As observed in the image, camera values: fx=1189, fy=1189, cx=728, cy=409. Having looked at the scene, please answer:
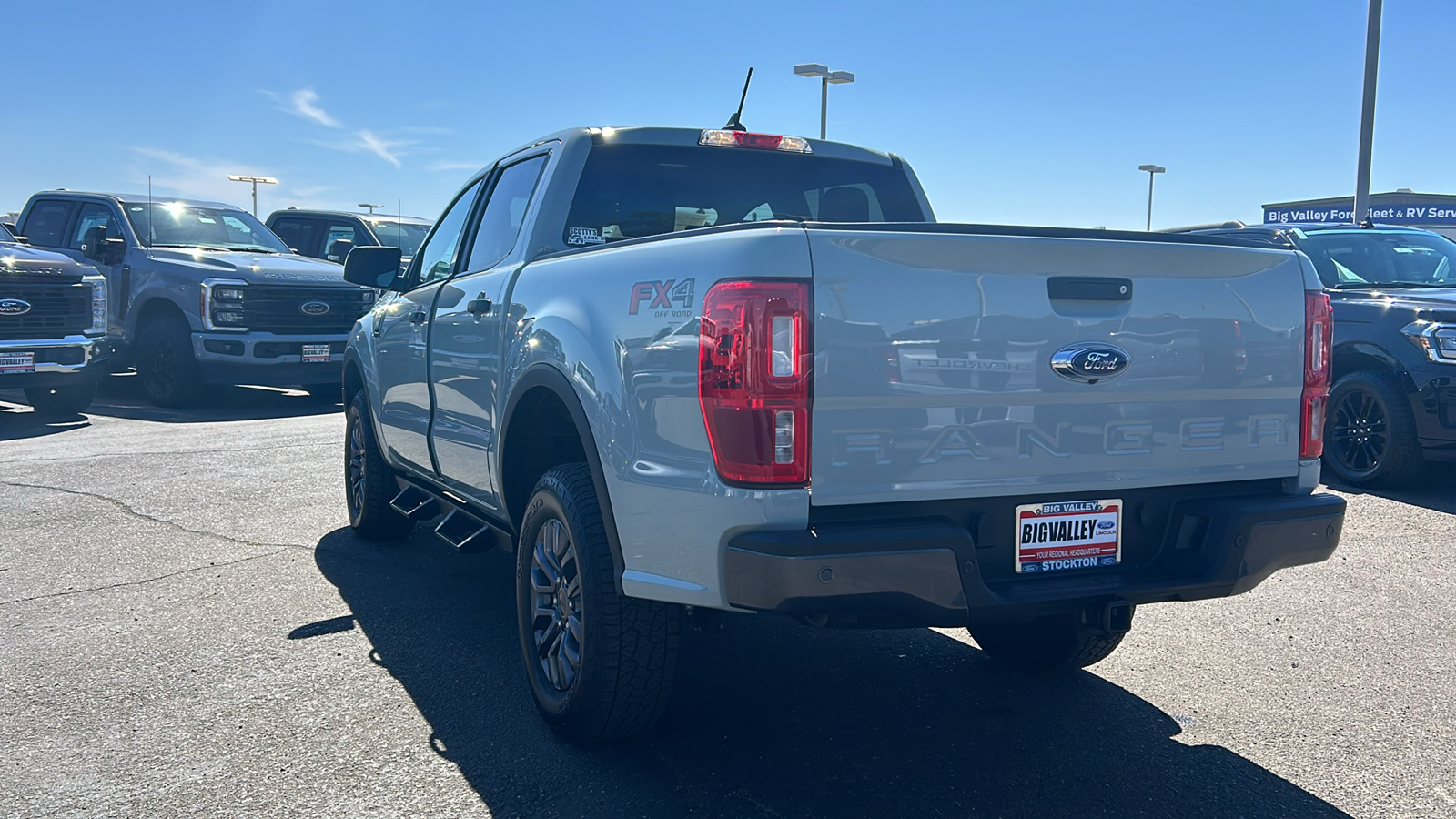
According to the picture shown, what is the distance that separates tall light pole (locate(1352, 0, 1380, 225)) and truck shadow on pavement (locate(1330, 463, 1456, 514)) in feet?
29.1

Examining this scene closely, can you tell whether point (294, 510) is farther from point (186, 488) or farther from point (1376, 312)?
point (1376, 312)

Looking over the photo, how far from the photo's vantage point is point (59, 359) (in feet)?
37.2

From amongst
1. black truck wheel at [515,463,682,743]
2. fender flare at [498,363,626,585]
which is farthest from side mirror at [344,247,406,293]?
black truck wheel at [515,463,682,743]

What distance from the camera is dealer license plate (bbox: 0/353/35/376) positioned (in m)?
10.9

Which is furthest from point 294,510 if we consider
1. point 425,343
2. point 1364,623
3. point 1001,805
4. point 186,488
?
point 1364,623

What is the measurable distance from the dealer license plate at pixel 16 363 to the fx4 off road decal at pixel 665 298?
990cm

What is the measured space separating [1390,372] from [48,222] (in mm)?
13827

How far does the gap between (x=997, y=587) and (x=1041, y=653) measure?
1348 mm

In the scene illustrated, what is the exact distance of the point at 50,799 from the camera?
10.5ft

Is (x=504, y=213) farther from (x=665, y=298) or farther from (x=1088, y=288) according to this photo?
(x=1088, y=288)

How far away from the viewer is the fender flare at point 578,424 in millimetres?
3270

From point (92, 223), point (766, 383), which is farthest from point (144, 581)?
point (92, 223)

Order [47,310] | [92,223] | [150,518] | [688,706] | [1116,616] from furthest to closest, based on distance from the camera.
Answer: [92,223] → [47,310] → [150,518] → [688,706] → [1116,616]

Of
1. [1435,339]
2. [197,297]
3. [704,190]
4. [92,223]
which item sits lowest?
[1435,339]
